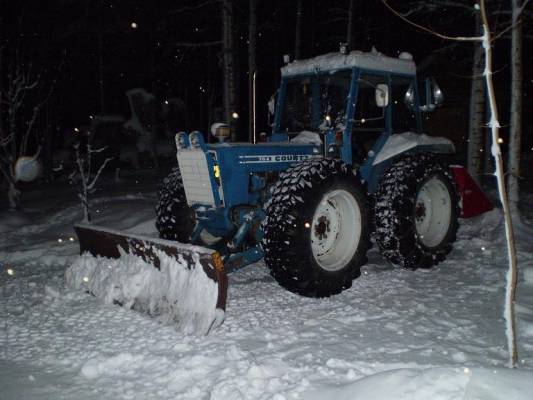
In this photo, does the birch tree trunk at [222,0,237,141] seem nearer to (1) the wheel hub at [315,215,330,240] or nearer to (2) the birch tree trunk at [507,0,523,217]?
(2) the birch tree trunk at [507,0,523,217]

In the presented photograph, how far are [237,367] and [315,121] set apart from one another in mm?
3621

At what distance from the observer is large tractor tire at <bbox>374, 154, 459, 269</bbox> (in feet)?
19.5

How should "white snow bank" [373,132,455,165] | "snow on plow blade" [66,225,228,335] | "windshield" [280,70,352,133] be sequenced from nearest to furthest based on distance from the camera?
"snow on plow blade" [66,225,228,335] → "windshield" [280,70,352,133] → "white snow bank" [373,132,455,165]

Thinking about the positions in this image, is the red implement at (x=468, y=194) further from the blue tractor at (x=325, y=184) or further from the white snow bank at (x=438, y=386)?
the white snow bank at (x=438, y=386)

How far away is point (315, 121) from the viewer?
6336mm

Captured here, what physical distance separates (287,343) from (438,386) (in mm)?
1418

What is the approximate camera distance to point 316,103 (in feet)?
20.7

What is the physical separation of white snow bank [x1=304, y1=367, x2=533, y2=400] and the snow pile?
4.59ft

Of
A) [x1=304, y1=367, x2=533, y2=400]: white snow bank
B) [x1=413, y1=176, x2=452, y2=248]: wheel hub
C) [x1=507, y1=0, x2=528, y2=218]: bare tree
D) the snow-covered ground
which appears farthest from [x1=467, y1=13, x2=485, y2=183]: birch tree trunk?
[x1=304, y1=367, x2=533, y2=400]: white snow bank

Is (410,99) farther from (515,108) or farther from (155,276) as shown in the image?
Answer: (155,276)

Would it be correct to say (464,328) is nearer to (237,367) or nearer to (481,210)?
(237,367)

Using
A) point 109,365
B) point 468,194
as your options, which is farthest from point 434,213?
point 109,365

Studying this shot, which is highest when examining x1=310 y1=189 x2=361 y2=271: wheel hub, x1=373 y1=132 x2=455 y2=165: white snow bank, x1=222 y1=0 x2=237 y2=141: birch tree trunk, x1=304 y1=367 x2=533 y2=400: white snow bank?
x1=222 y1=0 x2=237 y2=141: birch tree trunk

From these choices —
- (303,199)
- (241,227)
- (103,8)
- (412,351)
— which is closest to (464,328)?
(412,351)
